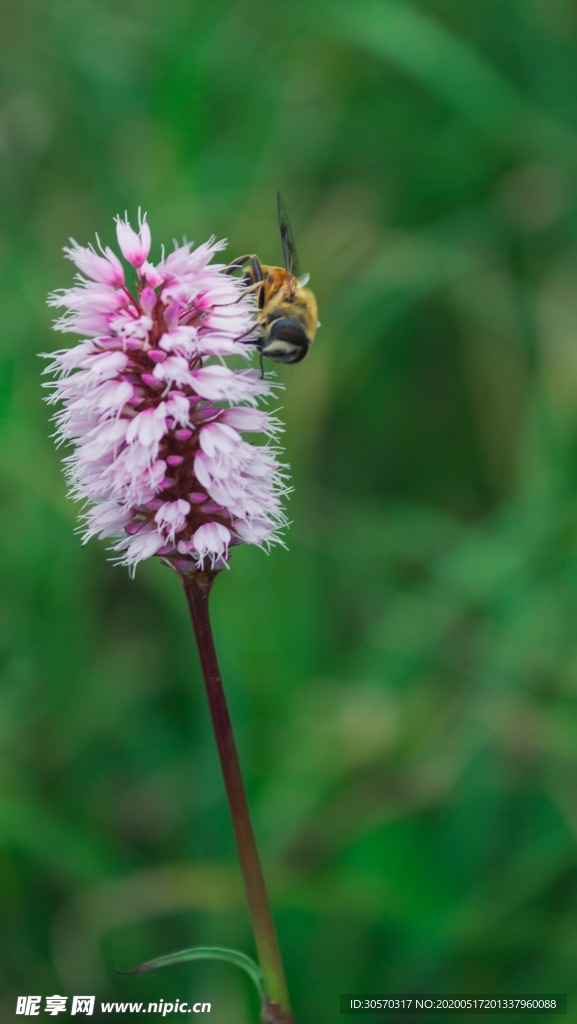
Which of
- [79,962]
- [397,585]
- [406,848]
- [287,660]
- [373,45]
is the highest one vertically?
[373,45]

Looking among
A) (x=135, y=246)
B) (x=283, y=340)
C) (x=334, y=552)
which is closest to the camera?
(x=135, y=246)

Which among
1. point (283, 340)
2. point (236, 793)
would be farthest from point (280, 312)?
point (236, 793)

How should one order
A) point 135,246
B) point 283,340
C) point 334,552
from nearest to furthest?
point 135,246
point 283,340
point 334,552

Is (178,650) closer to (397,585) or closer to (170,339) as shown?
(397,585)

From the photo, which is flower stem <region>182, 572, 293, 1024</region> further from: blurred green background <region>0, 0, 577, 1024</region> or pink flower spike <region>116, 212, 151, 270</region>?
blurred green background <region>0, 0, 577, 1024</region>

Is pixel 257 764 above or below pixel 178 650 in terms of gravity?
below

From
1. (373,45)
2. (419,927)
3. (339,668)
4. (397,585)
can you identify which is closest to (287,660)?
(339,668)

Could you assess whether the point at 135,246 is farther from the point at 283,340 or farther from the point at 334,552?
the point at 334,552

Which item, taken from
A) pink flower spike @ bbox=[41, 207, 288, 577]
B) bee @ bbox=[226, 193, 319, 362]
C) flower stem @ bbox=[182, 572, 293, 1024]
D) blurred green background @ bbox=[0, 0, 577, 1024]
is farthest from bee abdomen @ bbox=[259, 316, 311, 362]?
blurred green background @ bbox=[0, 0, 577, 1024]
